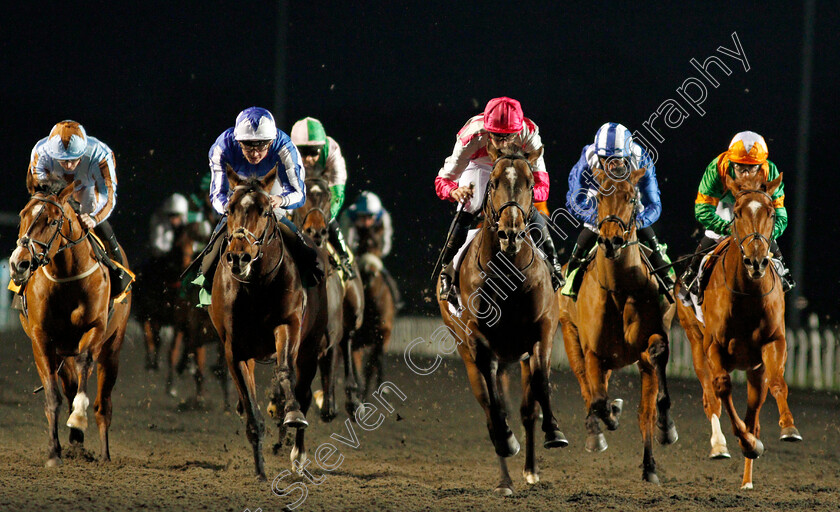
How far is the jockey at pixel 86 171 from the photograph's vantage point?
735 centimetres

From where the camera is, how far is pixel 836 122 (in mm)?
27031

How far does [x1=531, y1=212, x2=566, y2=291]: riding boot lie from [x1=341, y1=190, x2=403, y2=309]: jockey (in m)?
4.23

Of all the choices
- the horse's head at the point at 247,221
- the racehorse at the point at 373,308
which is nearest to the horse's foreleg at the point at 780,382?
the horse's head at the point at 247,221

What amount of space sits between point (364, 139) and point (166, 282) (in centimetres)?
→ 2938

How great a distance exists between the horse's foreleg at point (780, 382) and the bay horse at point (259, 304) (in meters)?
3.09

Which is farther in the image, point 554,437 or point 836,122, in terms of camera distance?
point 836,122

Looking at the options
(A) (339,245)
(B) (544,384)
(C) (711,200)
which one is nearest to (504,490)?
(B) (544,384)

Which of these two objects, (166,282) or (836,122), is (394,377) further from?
(836,122)

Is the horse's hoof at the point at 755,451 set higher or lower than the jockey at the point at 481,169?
lower

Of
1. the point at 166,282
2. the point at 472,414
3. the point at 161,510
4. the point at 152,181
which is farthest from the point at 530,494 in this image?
the point at 152,181

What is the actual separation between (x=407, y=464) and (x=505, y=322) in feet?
8.35

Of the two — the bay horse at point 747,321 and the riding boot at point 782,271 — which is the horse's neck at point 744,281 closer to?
the bay horse at point 747,321

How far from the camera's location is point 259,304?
661 centimetres

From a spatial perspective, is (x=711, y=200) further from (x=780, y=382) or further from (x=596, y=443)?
(x=596, y=443)
